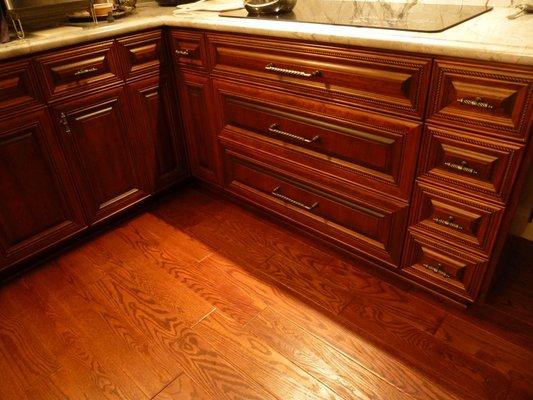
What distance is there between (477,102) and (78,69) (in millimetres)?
1338

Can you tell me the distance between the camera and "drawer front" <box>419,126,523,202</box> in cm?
101

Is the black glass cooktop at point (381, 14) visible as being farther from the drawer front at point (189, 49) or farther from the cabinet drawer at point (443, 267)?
the cabinet drawer at point (443, 267)

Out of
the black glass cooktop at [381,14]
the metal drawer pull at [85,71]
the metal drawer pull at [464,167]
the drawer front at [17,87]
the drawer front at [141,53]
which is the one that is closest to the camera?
the metal drawer pull at [464,167]

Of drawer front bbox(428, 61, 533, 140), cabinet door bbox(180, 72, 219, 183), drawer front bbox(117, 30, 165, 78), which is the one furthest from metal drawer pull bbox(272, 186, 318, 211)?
drawer front bbox(117, 30, 165, 78)

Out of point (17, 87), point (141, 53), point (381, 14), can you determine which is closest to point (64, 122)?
point (17, 87)

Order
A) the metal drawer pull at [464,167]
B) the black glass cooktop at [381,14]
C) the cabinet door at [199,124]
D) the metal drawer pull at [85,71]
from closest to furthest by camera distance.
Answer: the metal drawer pull at [464,167]
the black glass cooktop at [381,14]
the metal drawer pull at [85,71]
the cabinet door at [199,124]

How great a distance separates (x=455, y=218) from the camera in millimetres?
1164

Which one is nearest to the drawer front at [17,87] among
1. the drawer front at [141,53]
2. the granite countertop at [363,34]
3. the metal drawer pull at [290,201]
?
the granite countertop at [363,34]

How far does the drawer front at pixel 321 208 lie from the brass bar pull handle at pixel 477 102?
373 millimetres

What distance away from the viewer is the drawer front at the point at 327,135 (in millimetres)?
1191

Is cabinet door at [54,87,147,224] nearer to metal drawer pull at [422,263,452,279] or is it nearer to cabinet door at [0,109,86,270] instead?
cabinet door at [0,109,86,270]

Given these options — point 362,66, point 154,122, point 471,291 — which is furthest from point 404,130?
point 154,122

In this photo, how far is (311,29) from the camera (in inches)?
48.2

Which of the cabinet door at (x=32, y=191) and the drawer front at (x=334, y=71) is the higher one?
the drawer front at (x=334, y=71)
